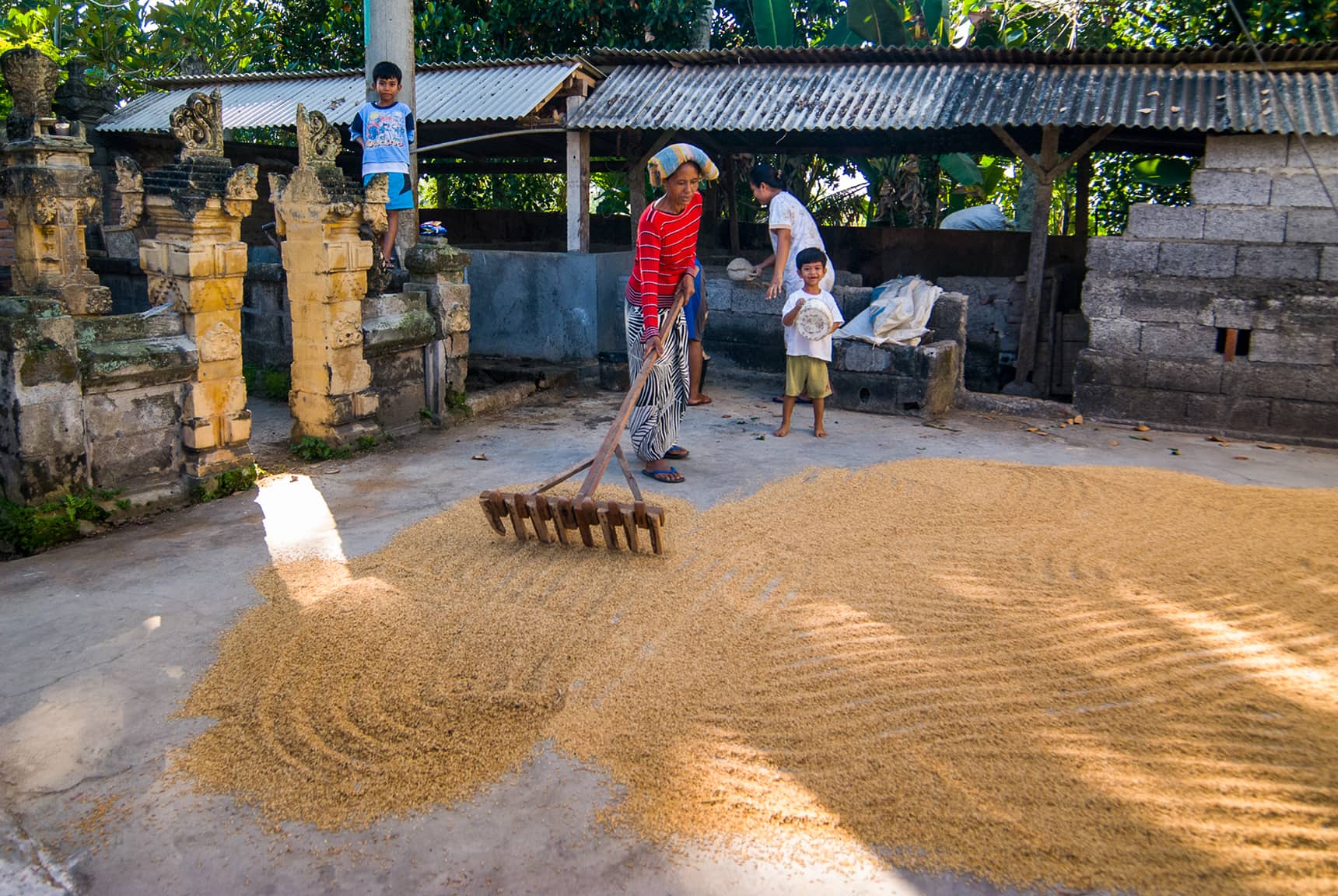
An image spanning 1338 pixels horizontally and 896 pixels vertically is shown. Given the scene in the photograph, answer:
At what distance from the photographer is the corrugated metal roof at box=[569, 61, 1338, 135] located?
7918 millimetres

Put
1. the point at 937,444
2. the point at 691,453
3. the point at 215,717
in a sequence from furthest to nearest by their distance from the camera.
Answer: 1. the point at 937,444
2. the point at 691,453
3. the point at 215,717

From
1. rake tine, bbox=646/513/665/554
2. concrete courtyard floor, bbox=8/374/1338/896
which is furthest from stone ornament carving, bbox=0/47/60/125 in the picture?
rake tine, bbox=646/513/665/554

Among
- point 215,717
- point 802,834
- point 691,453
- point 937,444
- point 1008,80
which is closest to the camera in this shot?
point 802,834

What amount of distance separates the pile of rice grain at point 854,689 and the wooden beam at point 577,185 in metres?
5.06

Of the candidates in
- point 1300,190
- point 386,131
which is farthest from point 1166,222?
point 386,131

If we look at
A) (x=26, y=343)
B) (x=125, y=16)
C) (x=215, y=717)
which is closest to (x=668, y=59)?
(x=26, y=343)

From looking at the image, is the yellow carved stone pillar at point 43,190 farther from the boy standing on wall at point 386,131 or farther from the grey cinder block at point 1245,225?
the grey cinder block at point 1245,225

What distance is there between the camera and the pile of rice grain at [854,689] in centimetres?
284

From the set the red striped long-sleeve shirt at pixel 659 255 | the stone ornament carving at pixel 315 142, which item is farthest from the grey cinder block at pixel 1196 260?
the stone ornament carving at pixel 315 142

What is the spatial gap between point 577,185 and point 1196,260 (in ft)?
17.6

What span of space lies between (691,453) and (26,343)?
378 centimetres

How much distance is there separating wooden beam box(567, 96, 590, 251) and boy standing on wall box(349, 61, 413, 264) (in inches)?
82.3

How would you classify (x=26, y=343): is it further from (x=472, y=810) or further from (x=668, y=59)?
(x=668, y=59)

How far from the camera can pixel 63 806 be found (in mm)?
2920
